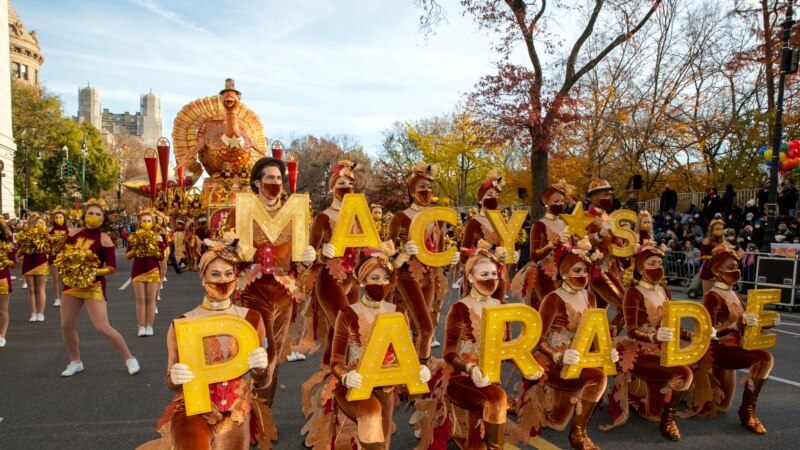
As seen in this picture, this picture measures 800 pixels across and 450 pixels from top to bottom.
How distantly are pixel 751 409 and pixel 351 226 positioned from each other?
405 centimetres

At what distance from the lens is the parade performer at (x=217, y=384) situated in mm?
2932

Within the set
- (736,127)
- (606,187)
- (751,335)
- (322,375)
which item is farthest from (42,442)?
(736,127)

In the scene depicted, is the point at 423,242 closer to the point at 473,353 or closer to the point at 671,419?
the point at 473,353

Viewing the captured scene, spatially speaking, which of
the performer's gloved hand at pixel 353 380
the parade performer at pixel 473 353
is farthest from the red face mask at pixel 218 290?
the parade performer at pixel 473 353

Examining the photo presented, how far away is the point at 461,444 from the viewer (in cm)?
407

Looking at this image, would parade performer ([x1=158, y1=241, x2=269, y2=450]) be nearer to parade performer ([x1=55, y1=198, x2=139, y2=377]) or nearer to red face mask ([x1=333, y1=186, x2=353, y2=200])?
red face mask ([x1=333, y1=186, x2=353, y2=200])

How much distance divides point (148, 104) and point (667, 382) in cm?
15637

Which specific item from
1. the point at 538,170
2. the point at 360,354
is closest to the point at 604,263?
the point at 360,354

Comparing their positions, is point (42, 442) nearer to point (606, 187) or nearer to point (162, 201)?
point (606, 187)

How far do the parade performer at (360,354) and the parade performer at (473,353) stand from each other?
0.44 metres

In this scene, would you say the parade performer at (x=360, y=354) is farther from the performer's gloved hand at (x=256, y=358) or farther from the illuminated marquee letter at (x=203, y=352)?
the illuminated marquee letter at (x=203, y=352)

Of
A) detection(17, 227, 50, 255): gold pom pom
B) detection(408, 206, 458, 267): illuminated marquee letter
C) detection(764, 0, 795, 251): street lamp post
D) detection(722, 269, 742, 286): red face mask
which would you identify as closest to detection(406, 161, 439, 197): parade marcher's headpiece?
detection(408, 206, 458, 267): illuminated marquee letter

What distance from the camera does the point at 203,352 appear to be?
295 centimetres

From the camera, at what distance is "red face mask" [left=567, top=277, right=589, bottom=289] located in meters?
4.48
